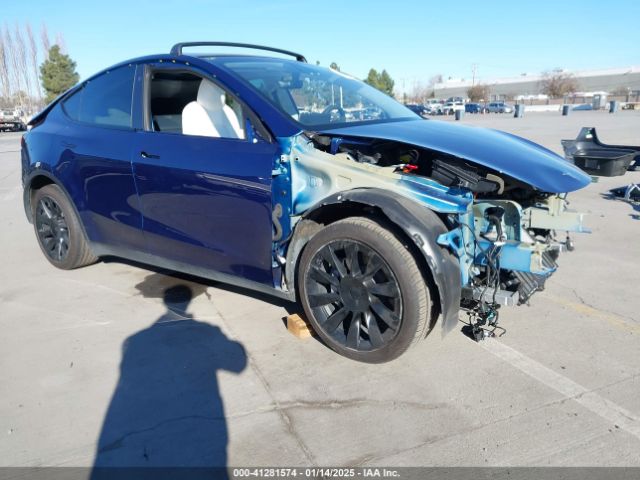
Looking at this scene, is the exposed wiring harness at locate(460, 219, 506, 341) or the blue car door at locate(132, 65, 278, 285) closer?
the exposed wiring harness at locate(460, 219, 506, 341)

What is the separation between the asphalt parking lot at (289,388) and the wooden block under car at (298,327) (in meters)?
0.06

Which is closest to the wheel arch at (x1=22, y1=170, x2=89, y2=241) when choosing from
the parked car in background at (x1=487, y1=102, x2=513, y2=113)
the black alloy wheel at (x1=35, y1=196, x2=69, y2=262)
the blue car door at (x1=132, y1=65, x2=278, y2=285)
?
the black alloy wheel at (x1=35, y1=196, x2=69, y2=262)

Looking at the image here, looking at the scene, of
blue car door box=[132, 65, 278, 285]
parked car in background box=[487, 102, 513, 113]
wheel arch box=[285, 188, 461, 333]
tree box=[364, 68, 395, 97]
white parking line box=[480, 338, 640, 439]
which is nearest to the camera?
white parking line box=[480, 338, 640, 439]

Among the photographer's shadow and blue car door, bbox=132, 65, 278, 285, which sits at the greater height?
blue car door, bbox=132, 65, 278, 285

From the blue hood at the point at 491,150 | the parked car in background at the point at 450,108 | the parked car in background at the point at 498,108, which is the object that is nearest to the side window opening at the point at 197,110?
the blue hood at the point at 491,150

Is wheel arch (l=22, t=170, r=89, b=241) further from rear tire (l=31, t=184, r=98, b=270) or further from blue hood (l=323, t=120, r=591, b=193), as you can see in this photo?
blue hood (l=323, t=120, r=591, b=193)

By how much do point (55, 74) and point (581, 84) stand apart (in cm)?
8566

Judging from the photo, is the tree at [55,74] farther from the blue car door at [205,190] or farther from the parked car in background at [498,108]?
the blue car door at [205,190]

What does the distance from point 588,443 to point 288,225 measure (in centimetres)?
195

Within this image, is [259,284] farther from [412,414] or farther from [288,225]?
[412,414]

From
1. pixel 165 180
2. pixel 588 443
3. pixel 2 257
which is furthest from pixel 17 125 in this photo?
pixel 588 443

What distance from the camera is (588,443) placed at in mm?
2432

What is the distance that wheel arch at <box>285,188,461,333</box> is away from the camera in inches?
109

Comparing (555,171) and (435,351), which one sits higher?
(555,171)
